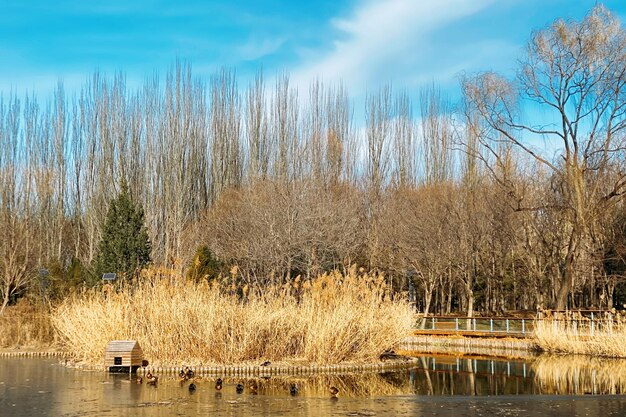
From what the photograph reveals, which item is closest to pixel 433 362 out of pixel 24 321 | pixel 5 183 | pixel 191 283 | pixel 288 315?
pixel 288 315

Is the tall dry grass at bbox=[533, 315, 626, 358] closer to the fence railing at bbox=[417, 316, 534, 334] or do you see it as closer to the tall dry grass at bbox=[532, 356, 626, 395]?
the tall dry grass at bbox=[532, 356, 626, 395]

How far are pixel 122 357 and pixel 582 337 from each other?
42.9 feet

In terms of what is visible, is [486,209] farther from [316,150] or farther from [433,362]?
[433,362]

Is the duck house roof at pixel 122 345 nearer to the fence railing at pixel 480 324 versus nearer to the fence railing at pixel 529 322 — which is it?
the fence railing at pixel 529 322

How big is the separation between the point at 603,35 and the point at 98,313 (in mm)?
21764

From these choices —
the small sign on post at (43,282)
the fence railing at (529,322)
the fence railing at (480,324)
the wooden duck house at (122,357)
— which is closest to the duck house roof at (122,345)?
the wooden duck house at (122,357)

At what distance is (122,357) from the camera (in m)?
15.9

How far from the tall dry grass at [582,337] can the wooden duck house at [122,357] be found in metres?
12.2

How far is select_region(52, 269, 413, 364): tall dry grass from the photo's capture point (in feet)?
55.2

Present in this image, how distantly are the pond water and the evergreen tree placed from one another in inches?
322

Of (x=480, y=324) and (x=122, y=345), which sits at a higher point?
(x=122, y=345)

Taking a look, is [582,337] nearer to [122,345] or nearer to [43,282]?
[122,345]

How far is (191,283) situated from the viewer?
17.9 metres

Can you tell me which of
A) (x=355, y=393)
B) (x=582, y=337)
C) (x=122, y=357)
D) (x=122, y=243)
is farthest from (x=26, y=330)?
(x=582, y=337)
